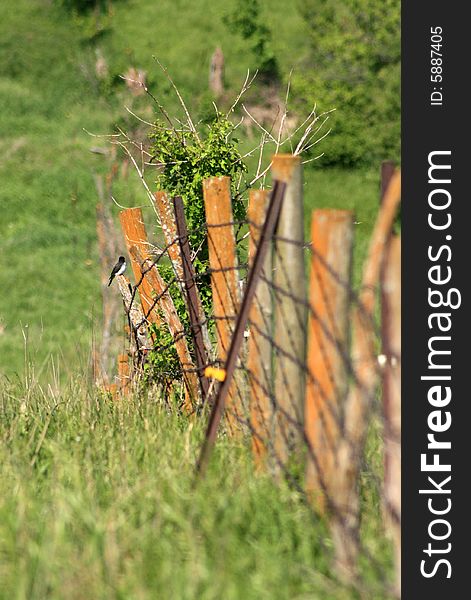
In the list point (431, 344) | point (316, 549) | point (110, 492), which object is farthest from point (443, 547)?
point (110, 492)

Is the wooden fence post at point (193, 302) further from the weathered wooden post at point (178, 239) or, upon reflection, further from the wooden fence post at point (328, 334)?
the wooden fence post at point (328, 334)

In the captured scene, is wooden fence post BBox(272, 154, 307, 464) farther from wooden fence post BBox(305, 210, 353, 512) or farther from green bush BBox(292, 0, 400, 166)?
green bush BBox(292, 0, 400, 166)

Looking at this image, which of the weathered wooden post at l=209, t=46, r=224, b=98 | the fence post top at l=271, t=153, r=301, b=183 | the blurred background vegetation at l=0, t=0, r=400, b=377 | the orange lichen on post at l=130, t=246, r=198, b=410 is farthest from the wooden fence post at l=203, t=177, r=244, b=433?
the weathered wooden post at l=209, t=46, r=224, b=98

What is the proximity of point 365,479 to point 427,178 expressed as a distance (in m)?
1.31

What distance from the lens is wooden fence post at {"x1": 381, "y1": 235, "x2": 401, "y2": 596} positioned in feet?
12.8

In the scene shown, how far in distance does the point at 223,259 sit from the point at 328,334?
6.10 feet

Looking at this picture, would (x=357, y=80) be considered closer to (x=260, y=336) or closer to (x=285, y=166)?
(x=260, y=336)

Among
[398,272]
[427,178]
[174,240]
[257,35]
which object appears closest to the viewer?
[398,272]

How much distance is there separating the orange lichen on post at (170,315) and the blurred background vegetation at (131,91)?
25218 millimetres

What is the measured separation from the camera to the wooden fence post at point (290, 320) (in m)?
4.85

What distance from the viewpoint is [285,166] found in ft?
15.7

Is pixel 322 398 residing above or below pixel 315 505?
above

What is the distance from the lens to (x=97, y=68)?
4094 centimetres

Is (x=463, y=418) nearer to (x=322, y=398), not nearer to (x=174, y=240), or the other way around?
(x=322, y=398)
